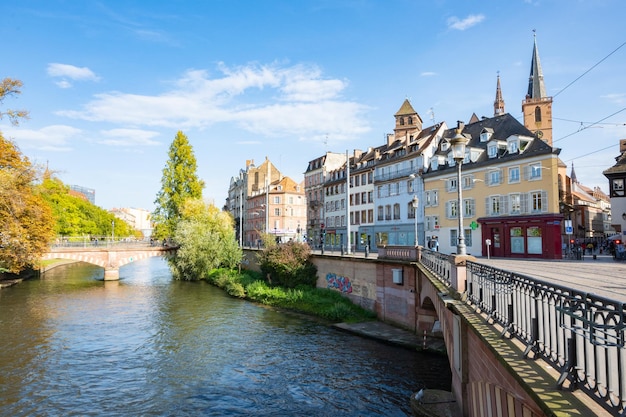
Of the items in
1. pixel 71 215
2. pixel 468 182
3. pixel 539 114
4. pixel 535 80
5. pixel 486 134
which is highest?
pixel 535 80

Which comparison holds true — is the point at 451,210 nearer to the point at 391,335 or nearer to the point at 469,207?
the point at 469,207

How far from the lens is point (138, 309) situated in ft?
107

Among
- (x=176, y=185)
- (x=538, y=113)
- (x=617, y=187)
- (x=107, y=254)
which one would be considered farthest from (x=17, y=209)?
(x=538, y=113)

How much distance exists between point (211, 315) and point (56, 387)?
45.3 ft

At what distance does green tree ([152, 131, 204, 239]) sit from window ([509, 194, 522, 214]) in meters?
40.4

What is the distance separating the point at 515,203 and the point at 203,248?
3291cm

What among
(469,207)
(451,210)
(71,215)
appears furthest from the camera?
(71,215)

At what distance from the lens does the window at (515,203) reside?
36.9 meters

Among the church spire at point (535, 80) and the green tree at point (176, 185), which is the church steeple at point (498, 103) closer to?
the church spire at point (535, 80)

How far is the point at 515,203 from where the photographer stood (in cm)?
3725

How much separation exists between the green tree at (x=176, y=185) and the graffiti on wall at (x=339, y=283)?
32041 millimetres

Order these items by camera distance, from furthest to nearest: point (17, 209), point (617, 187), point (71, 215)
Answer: point (71, 215), point (617, 187), point (17, 209)

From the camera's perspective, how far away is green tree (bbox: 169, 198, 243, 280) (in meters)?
49.3

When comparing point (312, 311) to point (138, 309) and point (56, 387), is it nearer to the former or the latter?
point (138, 309)
